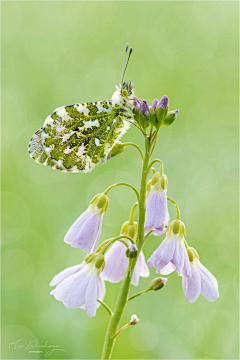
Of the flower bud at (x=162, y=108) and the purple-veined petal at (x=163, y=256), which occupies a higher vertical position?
the flower bud at (x=162, y=108)

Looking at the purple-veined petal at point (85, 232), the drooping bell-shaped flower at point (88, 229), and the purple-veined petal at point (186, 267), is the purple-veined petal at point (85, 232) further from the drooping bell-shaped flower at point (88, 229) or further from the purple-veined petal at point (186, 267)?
the purple-veined petal at point (186, 267)

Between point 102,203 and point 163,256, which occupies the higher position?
point 102,203

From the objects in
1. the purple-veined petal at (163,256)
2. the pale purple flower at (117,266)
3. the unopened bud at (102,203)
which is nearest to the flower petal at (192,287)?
the purple-veined petal at (163,256)

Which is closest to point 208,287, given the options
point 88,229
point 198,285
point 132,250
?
point 198,285

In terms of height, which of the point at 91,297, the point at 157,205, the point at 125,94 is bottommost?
the point at 91,297

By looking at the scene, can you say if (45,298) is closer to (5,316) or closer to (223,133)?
(5,316)

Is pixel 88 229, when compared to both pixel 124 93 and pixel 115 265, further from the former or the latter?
pixel 124 93

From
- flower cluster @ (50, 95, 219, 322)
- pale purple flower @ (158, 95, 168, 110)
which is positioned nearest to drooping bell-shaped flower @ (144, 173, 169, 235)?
flower cluster @ (50, 95, 219, 322)
